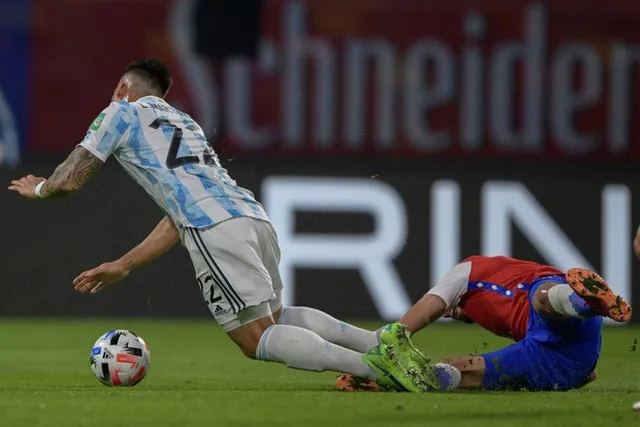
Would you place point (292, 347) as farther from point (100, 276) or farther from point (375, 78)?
point (375, 78)

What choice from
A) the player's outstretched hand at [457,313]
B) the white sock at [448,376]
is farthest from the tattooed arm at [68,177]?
the player's outstretched hand at [457,313]

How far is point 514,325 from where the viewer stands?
780 centimetres

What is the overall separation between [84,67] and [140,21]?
2.36 ft

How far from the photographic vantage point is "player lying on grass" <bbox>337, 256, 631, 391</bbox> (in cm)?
709

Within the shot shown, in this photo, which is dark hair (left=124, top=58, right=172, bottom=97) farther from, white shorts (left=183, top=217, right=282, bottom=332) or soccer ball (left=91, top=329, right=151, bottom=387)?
soccer ball (left=91, top=329, right=151, bottom=387)

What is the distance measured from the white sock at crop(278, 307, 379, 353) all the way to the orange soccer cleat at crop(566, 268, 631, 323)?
112 centimetres

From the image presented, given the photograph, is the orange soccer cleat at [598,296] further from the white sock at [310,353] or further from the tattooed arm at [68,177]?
the tattooed arm at [68,177]

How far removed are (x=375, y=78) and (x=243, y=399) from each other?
8899 millimetres

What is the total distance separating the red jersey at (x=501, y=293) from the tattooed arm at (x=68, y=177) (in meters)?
2.03

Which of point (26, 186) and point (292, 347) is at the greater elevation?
point (26, 186)

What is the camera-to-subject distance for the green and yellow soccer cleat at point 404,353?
23.3 ft

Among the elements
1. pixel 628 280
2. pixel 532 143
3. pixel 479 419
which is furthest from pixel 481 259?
pixel 532 143

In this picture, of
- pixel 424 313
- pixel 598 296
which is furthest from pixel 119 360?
pixel 598 296

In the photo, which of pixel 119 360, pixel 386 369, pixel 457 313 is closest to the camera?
pixel 386 369
